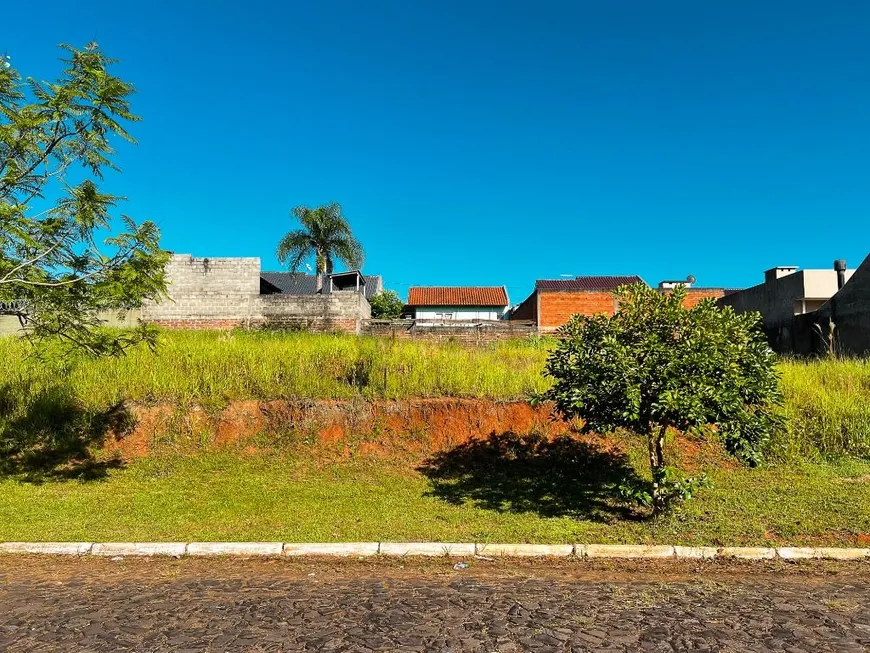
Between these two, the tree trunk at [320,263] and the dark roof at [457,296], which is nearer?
the tree trunk at [320,263]

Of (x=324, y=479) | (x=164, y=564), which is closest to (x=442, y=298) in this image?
(x=324, y=479)

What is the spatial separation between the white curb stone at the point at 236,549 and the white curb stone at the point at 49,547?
112 centimetres

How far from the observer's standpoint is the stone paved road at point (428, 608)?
3533mm

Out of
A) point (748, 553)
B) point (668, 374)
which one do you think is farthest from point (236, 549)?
point (748, 553)

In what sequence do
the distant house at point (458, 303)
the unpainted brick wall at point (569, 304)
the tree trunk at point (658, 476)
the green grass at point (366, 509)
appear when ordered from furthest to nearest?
the distant house at point (458, 303), the unpainted brick wall at point (569, 304), the tree trunk at point (658, 476), the green grass at point (366, 509)

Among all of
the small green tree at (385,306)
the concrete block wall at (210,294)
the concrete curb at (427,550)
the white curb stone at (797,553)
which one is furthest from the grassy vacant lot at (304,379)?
the small green tree at (385,306)

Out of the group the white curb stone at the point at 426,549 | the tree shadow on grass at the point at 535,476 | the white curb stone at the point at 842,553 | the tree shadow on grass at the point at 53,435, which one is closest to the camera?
the white curb stone at the point at 842,553

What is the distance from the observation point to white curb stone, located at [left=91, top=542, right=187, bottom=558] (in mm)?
5711

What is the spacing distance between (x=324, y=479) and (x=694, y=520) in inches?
201

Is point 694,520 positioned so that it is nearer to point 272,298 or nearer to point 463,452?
point 463,452

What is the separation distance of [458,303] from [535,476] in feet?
117

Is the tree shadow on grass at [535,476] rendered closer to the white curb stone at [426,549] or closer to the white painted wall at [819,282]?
the white curb stone at [426,549]

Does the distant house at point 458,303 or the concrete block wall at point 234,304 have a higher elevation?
the distant house at point 458,303

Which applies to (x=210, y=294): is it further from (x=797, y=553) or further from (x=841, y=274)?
(x=841, y=274)
